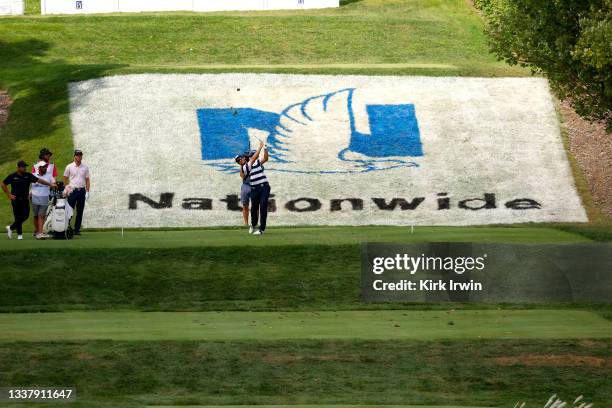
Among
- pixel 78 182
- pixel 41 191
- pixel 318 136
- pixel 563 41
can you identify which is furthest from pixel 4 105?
pixel 563 41

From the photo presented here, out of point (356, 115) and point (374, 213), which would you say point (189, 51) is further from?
point (374, 213)

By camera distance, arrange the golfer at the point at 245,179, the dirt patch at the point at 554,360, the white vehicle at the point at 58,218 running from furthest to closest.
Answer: the white vehicle at the point at 58,218 < the golfer at the point at 245,179 < the dirt patch at the point at 554,360

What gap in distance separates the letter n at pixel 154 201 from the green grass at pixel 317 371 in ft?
72.5

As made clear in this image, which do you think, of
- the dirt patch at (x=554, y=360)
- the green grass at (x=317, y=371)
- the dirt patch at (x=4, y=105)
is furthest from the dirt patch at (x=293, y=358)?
the dirt patch at (x=4, y=105)

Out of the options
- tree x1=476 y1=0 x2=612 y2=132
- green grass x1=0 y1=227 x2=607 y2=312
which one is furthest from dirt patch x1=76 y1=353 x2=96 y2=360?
tree x1=476 y1=0 x2=612 y2=132

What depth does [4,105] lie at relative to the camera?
173ft

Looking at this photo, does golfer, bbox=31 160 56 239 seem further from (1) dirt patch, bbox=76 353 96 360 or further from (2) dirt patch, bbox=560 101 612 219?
(2) dirt patch, bbox=560 101 612 219

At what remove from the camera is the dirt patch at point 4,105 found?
50.9 metres

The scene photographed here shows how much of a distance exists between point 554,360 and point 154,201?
2495 centimetres

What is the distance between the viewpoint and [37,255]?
2873cm

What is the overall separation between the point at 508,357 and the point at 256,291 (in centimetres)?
814

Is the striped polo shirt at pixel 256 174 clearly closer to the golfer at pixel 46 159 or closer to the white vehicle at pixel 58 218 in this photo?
the white vehicle at pixel 58 218

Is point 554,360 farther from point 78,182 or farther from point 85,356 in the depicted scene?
point 78,182

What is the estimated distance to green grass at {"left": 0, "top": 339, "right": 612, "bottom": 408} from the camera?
60.8 feet
